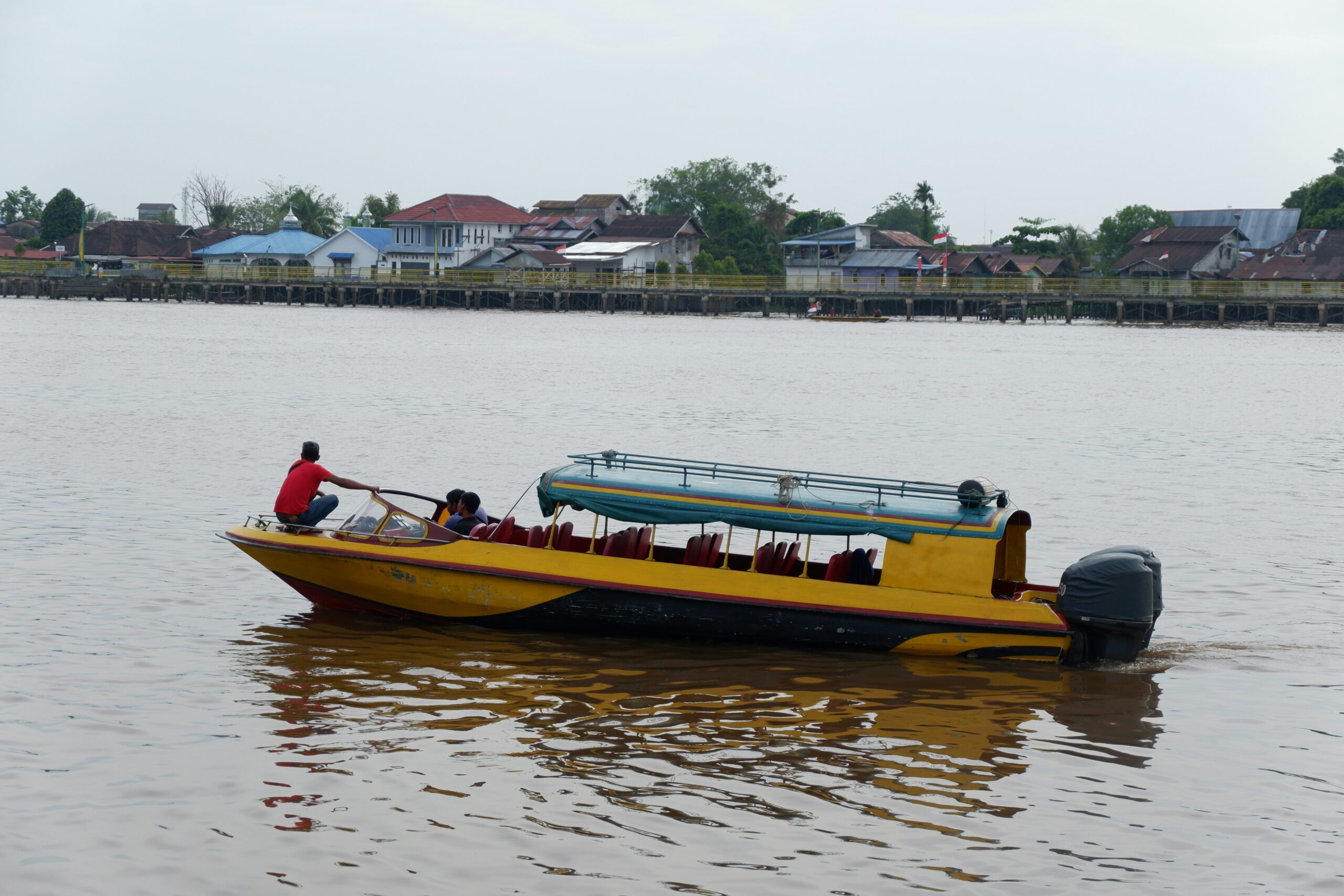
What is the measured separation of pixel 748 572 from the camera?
13594 mm

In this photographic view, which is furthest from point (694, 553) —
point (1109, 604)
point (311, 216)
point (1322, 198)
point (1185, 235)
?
point (311, 216)

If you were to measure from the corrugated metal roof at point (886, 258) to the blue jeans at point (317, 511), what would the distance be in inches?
4033

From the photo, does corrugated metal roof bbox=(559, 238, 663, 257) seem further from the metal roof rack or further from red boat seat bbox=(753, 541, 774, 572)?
red boat seat bbox=(753, 541, 774, 572)

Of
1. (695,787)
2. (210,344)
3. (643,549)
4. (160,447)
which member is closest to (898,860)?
(695,787)

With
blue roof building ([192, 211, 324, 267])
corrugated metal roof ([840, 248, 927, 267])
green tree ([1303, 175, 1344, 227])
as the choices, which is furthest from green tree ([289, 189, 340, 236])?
green tree ([1303, 175, 1344, 227])

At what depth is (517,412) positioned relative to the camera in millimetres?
36312

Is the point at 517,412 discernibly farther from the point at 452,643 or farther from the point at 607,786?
the point at 607,786

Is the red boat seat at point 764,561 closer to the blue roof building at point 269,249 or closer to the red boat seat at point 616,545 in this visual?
the red boat seat at point 616,545

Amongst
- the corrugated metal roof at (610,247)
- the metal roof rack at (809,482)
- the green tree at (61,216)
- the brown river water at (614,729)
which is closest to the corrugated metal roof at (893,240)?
the corrugated metal roof at (610,247)

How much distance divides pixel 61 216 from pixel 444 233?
149ft

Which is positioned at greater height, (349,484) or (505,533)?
(349,484)

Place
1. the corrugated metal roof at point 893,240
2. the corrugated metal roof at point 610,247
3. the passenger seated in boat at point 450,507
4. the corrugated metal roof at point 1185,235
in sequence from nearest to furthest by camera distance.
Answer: the passenger seated in boat at point 450,507
the corrugated metal roof at point 1185,235
the corrugated metal roof at point 610,247
the corrugated metal roof at point 893,240

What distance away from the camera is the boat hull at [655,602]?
1327 cm

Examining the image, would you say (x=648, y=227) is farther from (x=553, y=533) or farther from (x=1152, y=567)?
(x=1152, y=567)
